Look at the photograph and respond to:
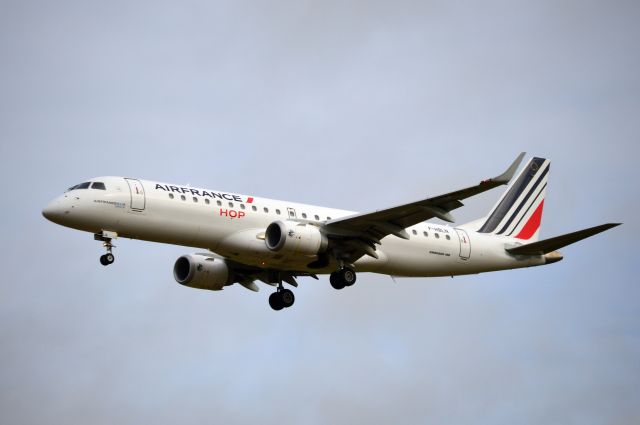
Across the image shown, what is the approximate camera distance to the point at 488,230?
48.3m

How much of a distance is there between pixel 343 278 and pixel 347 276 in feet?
0.58

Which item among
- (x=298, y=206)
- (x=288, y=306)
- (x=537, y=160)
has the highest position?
(x=537, y=160)

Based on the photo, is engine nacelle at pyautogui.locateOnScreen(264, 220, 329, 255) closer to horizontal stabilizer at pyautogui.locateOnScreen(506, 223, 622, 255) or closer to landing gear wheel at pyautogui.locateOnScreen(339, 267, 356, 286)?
landing gear wheel at pyautogui.locateOnScreen(339, 267, 356, 286)

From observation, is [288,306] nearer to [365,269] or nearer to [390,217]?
[365,269]

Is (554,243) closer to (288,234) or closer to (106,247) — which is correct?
(288,234)

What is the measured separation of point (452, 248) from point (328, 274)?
5605mm

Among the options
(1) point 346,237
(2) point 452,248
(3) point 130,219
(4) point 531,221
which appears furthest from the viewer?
(4) point 531,221

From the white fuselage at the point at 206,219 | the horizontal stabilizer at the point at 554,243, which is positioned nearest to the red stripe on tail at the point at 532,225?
the horizontal stabilizer at the point at 554,243

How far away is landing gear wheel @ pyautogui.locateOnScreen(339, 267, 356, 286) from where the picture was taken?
4244cm

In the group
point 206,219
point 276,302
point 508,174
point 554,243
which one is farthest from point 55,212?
point 554,243

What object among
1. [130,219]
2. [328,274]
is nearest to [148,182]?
[130,219]

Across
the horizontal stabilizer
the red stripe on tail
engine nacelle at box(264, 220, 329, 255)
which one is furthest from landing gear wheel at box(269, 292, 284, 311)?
the red stripe on tail

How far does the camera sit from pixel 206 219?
131ft

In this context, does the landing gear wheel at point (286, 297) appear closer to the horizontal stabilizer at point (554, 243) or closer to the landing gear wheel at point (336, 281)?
the landing gear wheel at point (336, 281)
